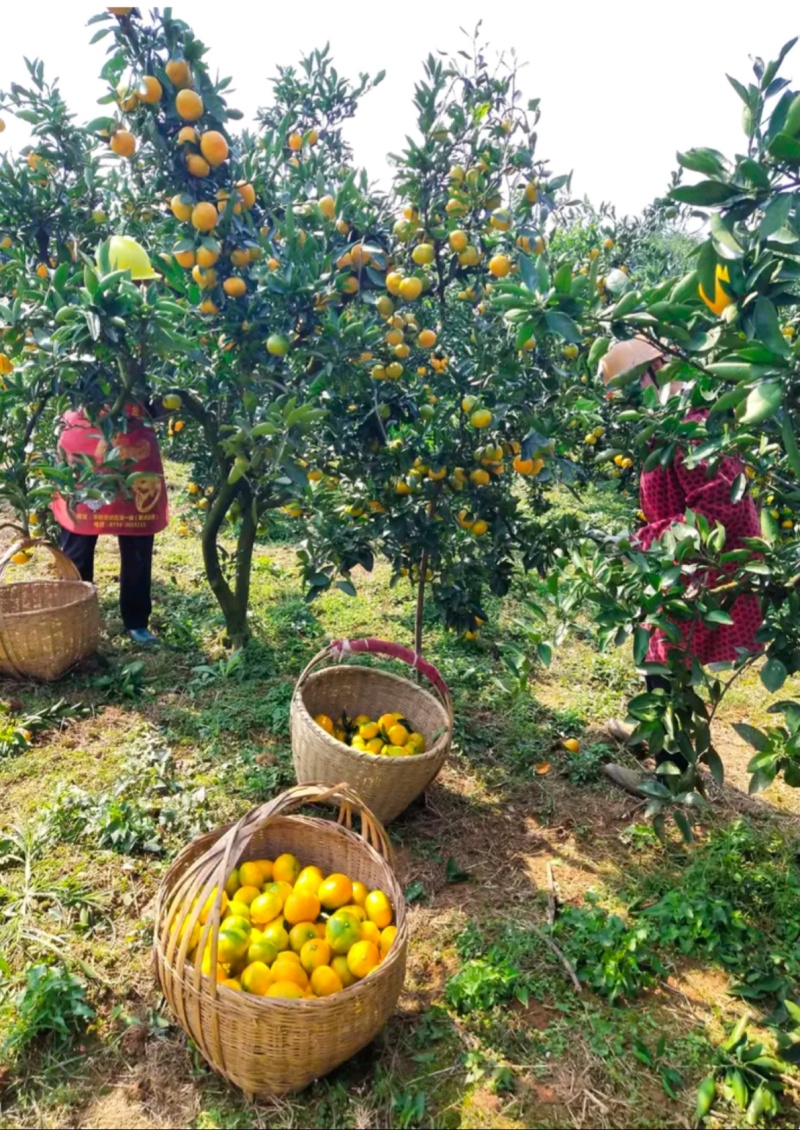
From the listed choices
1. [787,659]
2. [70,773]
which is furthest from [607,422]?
[70,773]

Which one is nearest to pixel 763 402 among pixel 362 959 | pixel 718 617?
pixel 718 617

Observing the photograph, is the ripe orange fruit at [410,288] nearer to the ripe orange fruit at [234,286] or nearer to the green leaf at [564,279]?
the ripe orange fruit at [234,286]

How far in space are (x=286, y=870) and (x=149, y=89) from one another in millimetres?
2113

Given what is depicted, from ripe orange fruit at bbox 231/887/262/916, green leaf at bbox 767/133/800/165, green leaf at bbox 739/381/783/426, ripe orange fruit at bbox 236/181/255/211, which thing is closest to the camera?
green leaf at bbox 739/381/783/426

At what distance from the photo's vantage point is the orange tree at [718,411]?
95cm

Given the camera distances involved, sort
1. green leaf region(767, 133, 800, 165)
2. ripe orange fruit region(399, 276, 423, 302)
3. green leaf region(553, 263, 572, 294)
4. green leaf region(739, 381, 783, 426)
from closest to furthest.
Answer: green leaf region(739, 381, 783, 426)
green leaf region(767, 133, 800, 165)
green leaf region(553, 263, 572, 294)
ripe orange fruit region(399, 276, 423, 302)

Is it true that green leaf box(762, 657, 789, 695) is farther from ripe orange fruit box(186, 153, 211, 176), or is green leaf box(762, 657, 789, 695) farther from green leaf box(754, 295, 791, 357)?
ripe orange fruit box(186, 153, 211, 176)

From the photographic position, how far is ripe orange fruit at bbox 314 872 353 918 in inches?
67.7

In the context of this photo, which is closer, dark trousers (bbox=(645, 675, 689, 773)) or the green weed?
the green weed

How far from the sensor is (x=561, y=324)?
3.73 feet

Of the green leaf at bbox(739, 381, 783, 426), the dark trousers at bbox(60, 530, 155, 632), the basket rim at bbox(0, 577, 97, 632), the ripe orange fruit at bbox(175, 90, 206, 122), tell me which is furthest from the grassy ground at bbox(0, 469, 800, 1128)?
the ripe orange fruit at bbox(175, 90, 206, 122)

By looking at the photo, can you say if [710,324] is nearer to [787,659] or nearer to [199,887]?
Result: [787,659]

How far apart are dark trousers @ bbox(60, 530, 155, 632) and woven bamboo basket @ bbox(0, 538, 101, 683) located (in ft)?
0.76

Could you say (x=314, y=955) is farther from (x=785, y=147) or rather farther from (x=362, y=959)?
(x=785, y=147)
